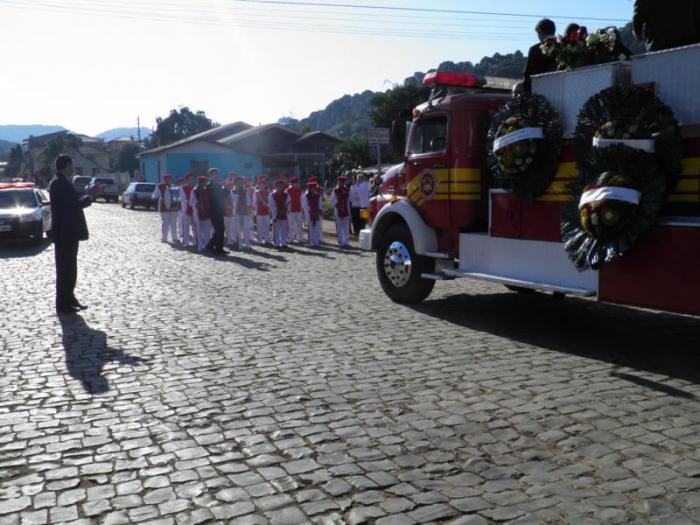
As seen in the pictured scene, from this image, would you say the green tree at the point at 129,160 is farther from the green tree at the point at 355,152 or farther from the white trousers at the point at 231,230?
the white trousers at the point at 231,230

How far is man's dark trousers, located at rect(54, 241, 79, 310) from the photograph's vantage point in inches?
381

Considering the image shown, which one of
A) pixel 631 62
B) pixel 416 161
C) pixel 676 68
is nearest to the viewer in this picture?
pixel 676 68

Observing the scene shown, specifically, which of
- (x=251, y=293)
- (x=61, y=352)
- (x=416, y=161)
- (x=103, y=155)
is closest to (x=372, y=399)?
(x=61, y=352)

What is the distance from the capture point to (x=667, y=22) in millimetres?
7230

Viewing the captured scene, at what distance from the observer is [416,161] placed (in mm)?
9898

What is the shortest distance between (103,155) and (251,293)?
117733mm

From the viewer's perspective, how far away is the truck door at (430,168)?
9445 millimetres

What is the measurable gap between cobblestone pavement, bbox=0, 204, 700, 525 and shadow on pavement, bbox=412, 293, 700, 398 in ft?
0.14

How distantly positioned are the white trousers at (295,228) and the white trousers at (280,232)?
753mm

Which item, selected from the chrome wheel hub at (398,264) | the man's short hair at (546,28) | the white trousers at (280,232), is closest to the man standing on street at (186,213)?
the white trousers at (280,232)

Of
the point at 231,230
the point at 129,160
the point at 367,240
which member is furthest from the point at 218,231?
the point at 129,160

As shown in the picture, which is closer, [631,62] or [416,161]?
[631,62]

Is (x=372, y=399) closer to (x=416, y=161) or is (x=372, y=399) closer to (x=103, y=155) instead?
(x=416, y=161)

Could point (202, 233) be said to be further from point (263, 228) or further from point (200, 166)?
point (200, 166)
